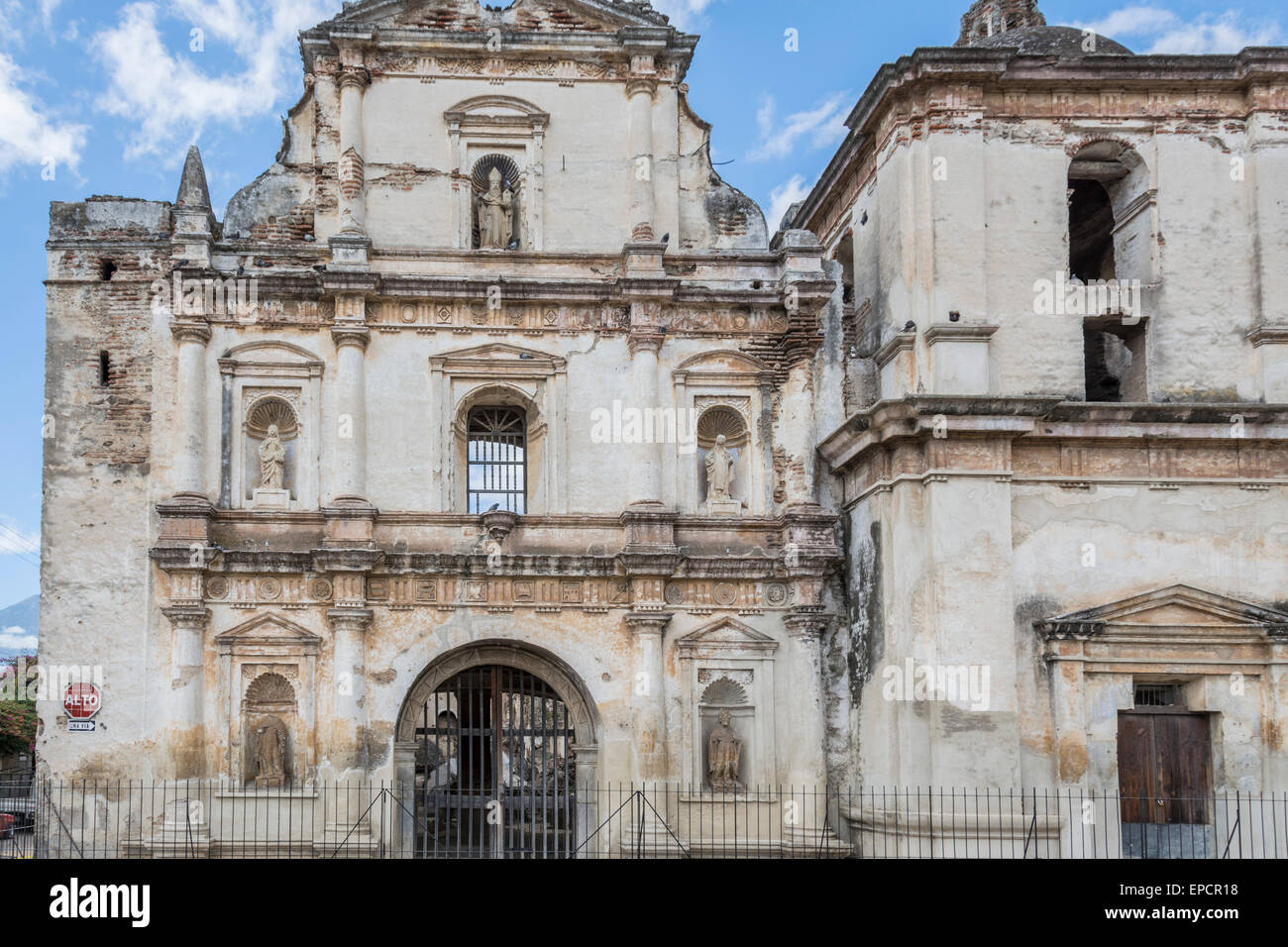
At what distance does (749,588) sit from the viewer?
20.3 metres

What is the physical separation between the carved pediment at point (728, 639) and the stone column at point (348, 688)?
184 inches

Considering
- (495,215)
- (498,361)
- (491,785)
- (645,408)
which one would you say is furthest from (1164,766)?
(495,215)

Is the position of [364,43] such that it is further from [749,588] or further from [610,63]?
[749,588]

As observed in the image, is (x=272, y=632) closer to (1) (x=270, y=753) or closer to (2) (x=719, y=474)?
(1) (x=270, y=753)

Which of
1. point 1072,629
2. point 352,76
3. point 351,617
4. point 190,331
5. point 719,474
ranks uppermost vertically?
point 352,76

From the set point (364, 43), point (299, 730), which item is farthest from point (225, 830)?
point (364, 43)

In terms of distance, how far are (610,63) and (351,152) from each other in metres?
4.38

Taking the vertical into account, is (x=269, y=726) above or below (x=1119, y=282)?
below

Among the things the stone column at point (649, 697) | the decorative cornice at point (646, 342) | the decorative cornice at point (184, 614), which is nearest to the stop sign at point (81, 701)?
the decorative cornice at point (184, 614)

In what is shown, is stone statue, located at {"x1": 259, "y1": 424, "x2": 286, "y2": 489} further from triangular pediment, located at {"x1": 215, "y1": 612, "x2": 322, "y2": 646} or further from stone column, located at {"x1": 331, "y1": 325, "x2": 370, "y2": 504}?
triangular pediment, located at {"x1": 215, "y1": 612, "x2": 322, "y2": 646}

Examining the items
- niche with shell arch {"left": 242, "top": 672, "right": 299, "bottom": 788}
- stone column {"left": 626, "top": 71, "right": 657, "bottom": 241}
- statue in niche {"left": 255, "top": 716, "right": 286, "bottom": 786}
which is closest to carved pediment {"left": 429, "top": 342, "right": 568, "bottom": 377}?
stone column {"left": 626, "top": 71, "right": 657, "bottom": 241}

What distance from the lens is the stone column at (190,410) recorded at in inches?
773

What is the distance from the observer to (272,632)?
19.5 metres

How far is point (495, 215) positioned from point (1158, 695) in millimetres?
12327
